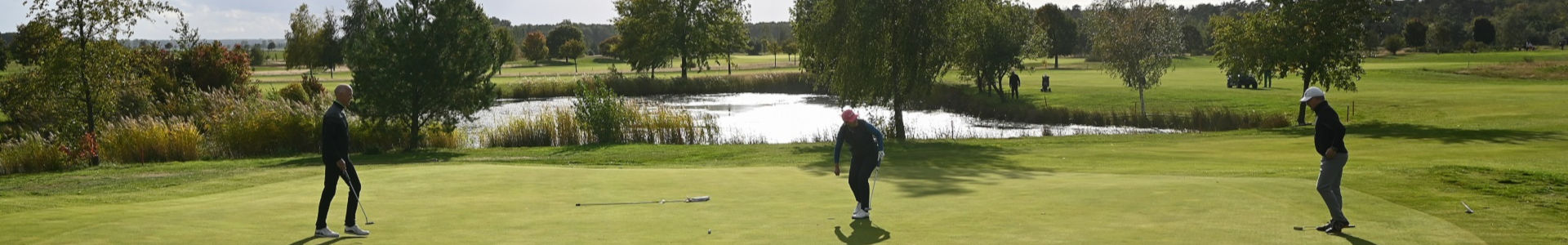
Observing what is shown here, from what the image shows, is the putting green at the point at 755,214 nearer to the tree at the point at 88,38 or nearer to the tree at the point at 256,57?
the tree at the point at 88,38

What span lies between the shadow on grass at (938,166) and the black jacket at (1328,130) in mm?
5623

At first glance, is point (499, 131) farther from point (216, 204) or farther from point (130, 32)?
point (216, 204)

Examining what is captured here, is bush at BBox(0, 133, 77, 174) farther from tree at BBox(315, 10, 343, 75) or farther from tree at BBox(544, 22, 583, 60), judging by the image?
tree at BBox(544, 22, 583, 60)

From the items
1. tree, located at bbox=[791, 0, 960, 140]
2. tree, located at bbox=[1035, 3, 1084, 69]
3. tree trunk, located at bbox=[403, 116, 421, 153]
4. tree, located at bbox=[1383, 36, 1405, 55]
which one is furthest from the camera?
tree, located at bbox=[1383, 36, 1405, 55]

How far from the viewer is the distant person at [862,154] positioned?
1433 cm

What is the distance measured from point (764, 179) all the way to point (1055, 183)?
15.3 ft

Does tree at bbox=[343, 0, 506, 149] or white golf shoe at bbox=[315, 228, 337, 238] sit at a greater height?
tree at bbox=[343, 0, 506, 149]

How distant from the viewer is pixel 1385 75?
73000mm

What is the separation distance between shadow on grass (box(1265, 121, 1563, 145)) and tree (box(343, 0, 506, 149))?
918 inches

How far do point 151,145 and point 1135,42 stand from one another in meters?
40.6

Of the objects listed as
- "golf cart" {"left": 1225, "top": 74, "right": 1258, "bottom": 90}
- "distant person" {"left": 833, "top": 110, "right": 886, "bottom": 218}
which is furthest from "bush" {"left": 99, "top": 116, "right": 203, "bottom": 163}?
"golf cart" {"left": 1225, "top": 74, "right": 1258, "bottom": 90}

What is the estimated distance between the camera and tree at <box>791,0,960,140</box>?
35.8 m

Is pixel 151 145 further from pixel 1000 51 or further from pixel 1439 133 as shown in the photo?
pixel 1000 51

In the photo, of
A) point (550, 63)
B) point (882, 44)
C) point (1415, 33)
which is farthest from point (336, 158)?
point (1415, 33)
